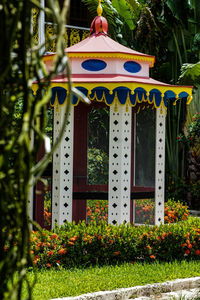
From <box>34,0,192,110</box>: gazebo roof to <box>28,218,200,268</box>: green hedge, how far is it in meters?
2.03

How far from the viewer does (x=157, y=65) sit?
53.1 ft

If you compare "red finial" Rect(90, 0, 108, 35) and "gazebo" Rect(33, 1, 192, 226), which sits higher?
"red finial" Rect(90, 0, 108, 35)

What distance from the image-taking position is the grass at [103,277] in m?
5.64

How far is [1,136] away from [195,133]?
44.3 feet

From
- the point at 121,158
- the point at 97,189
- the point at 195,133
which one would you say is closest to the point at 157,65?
the point at 195,133

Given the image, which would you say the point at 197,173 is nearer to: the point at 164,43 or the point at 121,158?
the point at 164,43

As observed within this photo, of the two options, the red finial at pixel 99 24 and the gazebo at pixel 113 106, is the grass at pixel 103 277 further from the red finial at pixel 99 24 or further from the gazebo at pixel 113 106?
the red finial at pixel 99 24

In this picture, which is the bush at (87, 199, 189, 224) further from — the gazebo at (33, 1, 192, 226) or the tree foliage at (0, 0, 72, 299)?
the tree foliage at (0, 0, 72, 299)

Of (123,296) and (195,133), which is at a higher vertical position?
(195,133)

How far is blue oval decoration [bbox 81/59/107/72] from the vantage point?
8516mm

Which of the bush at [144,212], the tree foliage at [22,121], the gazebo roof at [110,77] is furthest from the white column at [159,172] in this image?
the tree foliage at [22,121]

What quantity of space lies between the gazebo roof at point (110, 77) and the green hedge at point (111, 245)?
2.03 m

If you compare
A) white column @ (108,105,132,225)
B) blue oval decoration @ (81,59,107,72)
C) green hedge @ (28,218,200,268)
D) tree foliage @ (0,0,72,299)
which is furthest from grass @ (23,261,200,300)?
tree foliage @ (0,0,72,299)

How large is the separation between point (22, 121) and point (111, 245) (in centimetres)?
571
